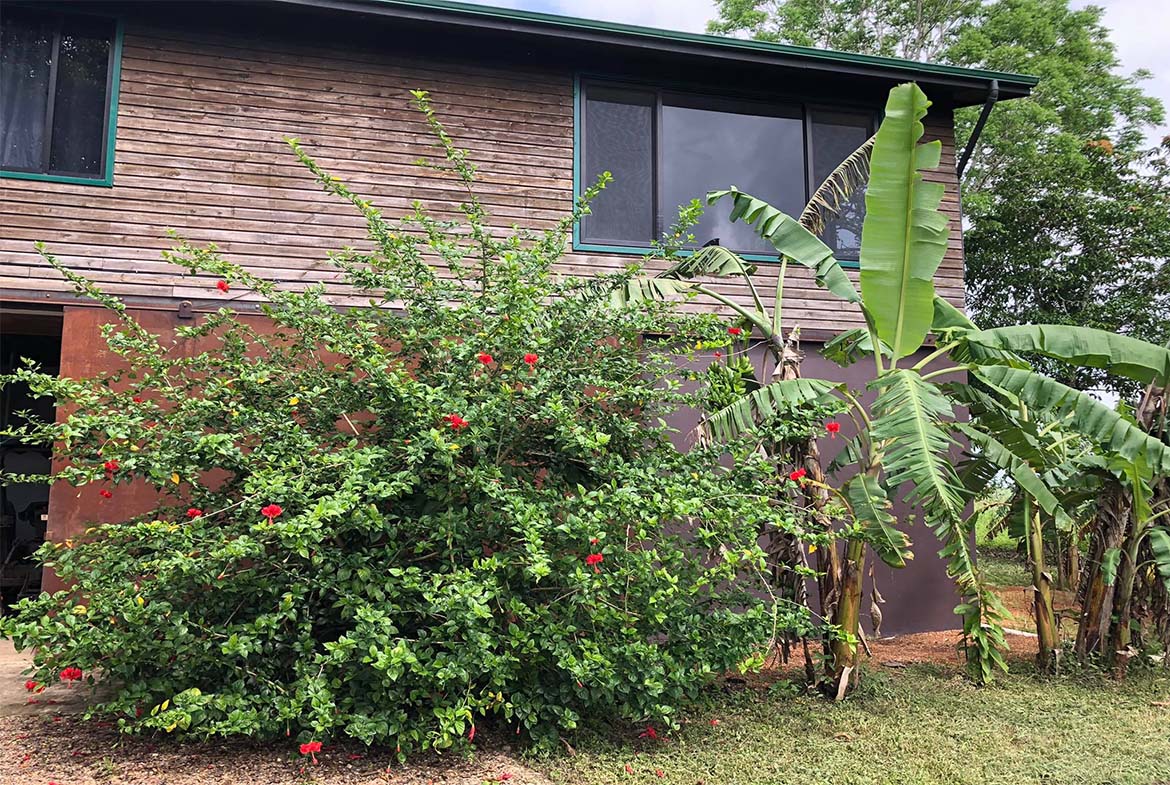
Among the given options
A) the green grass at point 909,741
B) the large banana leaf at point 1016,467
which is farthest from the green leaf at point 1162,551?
the green grass at point 909,741

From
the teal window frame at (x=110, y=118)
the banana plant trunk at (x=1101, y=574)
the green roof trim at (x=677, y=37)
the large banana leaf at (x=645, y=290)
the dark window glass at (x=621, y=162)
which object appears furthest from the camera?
the dark window glass at (x=621, y=162)

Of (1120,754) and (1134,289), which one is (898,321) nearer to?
(1120,754)

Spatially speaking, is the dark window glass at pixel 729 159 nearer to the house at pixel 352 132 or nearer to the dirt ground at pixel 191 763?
the house at pixel 352 132

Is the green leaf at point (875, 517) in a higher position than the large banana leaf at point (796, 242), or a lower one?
lower

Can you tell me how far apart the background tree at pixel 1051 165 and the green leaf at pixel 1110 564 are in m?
8.95

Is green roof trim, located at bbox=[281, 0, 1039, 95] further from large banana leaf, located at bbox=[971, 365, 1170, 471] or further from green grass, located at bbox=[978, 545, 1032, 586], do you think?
green grass, located at bbox=[978, 545, 1032, 586]

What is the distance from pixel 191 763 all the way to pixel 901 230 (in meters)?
5.44

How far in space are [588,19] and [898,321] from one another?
4.14 metres

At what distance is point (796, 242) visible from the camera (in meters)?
6.73

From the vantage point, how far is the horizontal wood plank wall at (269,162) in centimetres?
721

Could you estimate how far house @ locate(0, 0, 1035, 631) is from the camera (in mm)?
7262

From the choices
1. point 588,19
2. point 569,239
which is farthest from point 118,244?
point 588,19

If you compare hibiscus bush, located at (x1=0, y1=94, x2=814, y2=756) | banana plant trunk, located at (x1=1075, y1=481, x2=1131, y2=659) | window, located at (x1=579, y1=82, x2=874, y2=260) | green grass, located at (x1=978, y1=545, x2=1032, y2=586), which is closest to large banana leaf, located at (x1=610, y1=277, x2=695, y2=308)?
hibiscus bush, located at (x1=0, y1=94, x2=814, y2=756)

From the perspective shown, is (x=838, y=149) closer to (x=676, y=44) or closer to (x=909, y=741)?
(x=676, y=44)
